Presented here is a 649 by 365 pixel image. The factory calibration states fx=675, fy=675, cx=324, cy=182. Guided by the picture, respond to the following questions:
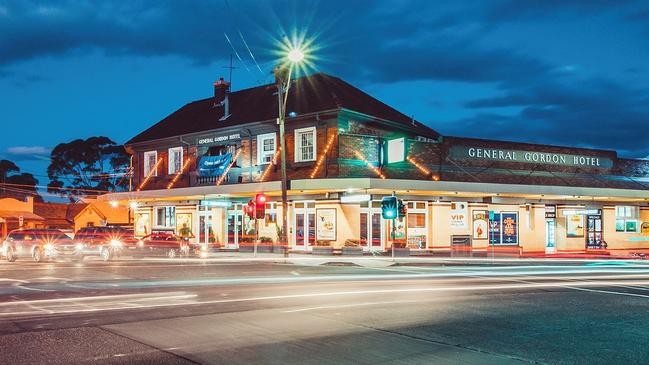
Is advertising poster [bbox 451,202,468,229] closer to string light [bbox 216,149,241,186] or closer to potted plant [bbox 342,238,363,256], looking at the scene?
potted plant [bbox 342,238,363,256]

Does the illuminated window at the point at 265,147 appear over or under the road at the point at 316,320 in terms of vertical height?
over

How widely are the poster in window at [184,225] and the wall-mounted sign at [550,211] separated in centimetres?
2293

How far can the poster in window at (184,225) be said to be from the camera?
43.8 metres

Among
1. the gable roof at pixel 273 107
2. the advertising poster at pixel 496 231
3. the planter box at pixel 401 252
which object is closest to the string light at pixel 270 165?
the gable roof at pixel 273 107

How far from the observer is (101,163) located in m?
81.3

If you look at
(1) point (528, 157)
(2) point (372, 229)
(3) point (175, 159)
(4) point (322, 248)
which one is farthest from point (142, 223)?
(1) point (528, 157)

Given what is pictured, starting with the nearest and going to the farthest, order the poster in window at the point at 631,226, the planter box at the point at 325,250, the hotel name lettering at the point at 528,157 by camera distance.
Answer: the planter box at the point at 325,250 → the hotel name lettering at the point at 528,157 → the poster in window at the point at 631,226

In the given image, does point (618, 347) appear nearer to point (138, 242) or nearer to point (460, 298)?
point (460, 298)

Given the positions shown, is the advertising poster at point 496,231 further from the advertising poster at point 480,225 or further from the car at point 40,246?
the car at point 40,246

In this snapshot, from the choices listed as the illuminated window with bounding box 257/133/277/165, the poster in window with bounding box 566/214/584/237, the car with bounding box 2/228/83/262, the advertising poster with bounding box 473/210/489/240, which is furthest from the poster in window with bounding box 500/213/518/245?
the car with bounding box 2/228/83/262

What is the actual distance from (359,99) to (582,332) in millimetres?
Result: 29762

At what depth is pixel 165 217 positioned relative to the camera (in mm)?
47000

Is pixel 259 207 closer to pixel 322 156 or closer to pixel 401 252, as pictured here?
pixel 322 156

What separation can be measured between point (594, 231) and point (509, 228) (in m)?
7.62
